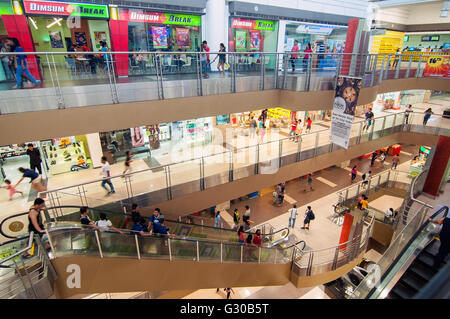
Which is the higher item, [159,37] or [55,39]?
[159,37]

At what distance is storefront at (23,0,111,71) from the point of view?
28.6 ft

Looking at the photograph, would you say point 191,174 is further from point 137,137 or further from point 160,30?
point 160,30

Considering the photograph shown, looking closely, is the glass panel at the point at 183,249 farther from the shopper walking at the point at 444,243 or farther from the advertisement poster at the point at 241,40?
the advertisement poster at the point at 241,40

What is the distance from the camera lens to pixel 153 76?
6.54m

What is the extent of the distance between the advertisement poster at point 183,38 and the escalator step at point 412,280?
1154 centimetres

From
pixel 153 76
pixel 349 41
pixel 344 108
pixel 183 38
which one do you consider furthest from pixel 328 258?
pixel 183 38

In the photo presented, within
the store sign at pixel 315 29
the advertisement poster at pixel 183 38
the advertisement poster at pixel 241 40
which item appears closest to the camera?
the advertisement poster at pixel 183 38

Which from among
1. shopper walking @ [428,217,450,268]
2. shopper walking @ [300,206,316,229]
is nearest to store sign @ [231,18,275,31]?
shopper walking @ [300,206,316,229]

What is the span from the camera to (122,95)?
19.8 feet

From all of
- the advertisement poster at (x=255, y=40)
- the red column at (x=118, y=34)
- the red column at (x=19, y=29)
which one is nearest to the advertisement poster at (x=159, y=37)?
the red column at (x=118, y=34)

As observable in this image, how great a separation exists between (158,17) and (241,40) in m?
4.45

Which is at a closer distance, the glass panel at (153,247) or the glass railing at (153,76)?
the glass railing at (153,76)

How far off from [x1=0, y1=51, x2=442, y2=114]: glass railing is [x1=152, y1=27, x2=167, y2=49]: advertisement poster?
4672 mm

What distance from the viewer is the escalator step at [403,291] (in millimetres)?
4043
